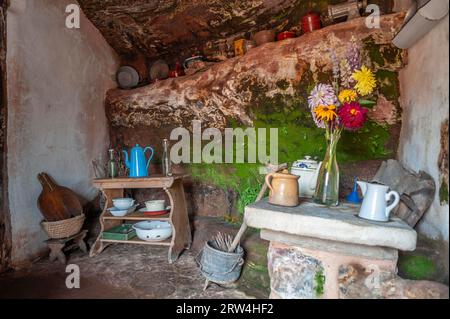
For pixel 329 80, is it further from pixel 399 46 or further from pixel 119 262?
pixel 119 262

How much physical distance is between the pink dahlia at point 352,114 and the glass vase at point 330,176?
104 mm

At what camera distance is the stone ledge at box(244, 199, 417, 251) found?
1.06 m

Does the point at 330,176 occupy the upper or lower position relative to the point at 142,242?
upper

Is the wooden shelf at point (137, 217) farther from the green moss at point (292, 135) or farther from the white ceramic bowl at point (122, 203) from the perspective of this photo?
the green moss at point (292, 135)

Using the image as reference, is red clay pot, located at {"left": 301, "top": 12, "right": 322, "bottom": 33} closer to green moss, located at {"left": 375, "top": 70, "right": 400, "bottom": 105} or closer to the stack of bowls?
green moss, located at {"left": 375, "top": 70, "right": 400, "bottom": 105}

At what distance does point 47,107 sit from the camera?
228cm

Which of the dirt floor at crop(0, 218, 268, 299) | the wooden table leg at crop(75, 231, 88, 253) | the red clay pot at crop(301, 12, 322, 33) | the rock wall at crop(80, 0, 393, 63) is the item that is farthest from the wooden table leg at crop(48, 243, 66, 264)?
the red clay pot at crop(301, 12, 322, 33)

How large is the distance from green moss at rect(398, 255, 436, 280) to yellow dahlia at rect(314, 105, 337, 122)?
0.76m

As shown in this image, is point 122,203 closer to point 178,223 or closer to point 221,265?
point 178,223

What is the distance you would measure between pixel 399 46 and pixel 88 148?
2820 millimetres

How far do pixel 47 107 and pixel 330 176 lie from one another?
2.34m

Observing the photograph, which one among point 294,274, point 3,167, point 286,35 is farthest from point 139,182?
point 286,35

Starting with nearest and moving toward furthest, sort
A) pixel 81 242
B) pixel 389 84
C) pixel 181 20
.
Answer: pixel 389 84
pixel 81 242
pixel 181 20

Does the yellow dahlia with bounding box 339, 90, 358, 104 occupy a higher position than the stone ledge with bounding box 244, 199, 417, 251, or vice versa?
the yellow dahlia with bounding box 339, 90, 358, 104
